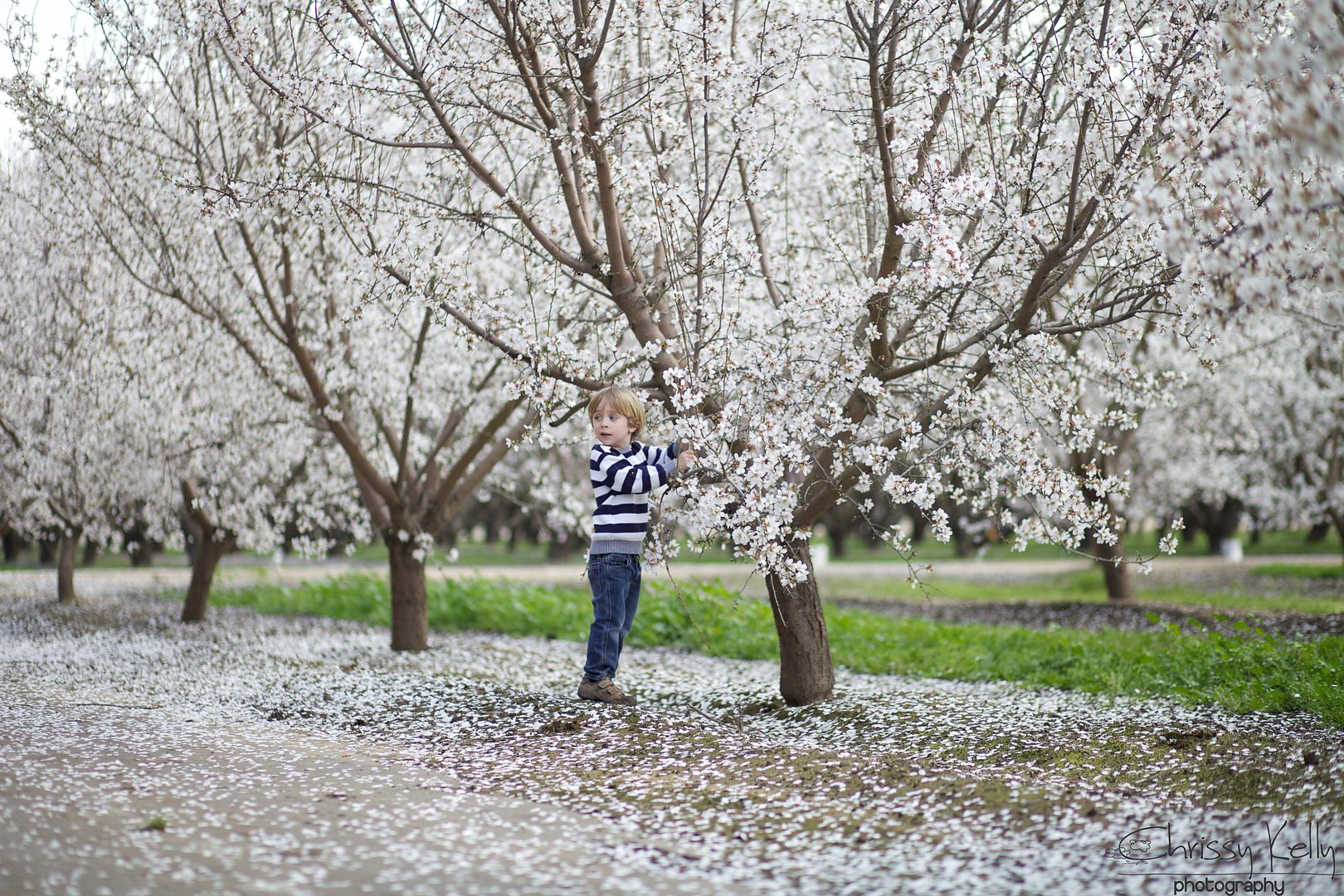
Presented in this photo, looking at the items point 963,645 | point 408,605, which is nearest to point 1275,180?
point 963,645

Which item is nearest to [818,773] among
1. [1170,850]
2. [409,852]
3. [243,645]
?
[1170,850]

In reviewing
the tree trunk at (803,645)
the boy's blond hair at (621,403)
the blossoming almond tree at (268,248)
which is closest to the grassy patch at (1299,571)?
the tree trunk at (803,645)

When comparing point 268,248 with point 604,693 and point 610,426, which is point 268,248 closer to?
point 610,426

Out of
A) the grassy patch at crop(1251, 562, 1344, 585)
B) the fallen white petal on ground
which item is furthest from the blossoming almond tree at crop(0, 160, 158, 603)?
the grassy patch at crop(1251, 562, 1344, 585)

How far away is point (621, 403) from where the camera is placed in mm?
6117

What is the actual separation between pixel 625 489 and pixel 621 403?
0.50m

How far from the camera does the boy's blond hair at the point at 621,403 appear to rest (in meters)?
6.11

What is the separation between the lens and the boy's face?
6093 millimetres

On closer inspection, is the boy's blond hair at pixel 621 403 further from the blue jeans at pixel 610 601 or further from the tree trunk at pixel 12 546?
the tree trunk at pixel 12 546

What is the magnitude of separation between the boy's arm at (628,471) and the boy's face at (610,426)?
11cm

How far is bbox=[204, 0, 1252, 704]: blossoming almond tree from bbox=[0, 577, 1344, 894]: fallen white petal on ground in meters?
1.08

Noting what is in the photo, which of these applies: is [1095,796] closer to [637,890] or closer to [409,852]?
[637,890]

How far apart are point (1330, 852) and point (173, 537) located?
14227 millimetres

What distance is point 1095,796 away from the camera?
433cm
